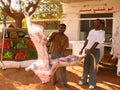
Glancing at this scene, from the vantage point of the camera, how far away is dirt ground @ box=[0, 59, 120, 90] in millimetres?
7711

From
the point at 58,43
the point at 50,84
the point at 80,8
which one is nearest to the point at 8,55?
the point at 50,84

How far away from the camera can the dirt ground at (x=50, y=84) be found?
7.71 m

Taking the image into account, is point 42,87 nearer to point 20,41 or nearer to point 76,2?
point 20,41

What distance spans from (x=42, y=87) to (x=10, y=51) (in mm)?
3672

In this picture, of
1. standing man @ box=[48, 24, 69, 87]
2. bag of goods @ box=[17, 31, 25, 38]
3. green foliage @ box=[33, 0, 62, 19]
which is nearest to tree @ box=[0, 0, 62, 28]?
green foliage @ box=[33, 0, 62, 19]

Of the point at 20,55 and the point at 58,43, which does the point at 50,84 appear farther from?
the point at 20,55

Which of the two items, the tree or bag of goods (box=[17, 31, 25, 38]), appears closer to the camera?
bag of goods (box=[17, 31, 25, 38])

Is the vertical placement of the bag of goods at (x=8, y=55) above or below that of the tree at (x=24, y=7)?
below

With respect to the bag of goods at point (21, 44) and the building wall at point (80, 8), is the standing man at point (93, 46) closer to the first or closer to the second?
the bag of goods at point (21, 44)

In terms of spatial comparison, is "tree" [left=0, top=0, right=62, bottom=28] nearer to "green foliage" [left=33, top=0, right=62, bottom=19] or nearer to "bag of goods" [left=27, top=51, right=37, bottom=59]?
"green foliage" [left=33, top=0, right=62, bottom=19]

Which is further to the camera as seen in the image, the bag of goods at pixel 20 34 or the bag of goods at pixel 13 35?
the bag of goods at pixel 20 34

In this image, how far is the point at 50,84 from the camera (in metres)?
8.01

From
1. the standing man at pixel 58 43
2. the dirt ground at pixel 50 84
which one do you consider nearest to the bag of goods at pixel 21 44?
the dirt ground at pixel 50 84

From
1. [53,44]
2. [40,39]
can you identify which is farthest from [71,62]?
[53,44]
